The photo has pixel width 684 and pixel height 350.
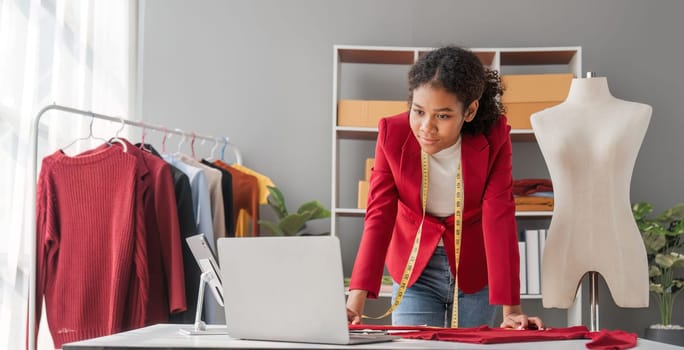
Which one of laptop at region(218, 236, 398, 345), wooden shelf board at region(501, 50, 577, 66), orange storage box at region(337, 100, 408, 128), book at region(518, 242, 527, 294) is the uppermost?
wooden shelf board at region(501, 50, 577, 66)

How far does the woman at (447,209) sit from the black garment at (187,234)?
1170 mm

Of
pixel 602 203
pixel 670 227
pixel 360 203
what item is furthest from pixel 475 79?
pixel 670 227

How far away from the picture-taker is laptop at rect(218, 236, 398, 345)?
5.04 feet

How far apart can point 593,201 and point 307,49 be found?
6.93 ft

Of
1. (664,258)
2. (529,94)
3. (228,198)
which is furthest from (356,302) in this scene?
(664,258)

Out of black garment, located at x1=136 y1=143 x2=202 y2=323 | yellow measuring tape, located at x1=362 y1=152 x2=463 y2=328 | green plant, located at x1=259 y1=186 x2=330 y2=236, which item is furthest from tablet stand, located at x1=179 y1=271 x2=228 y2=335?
green plant, located at x1=259 y1=186 x2=330 y2=236

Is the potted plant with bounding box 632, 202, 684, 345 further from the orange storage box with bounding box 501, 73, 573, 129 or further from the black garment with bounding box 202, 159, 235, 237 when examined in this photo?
the black garment with bounding box 202, 159, 235, 237

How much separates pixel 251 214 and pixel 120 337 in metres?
2.37

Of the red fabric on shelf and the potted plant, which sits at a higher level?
the red fabric on shelf

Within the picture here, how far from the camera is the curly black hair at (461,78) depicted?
2.16 metres

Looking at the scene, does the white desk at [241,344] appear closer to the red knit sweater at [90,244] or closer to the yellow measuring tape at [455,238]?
the yellow measuring tape at [455,238]

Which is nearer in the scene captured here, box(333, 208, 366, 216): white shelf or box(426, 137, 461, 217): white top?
box(426, 137, 461, 217): white top

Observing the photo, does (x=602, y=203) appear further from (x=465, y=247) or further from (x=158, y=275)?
(x=158, y=275)

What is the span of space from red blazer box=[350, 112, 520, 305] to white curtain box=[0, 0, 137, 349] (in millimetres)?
1308
